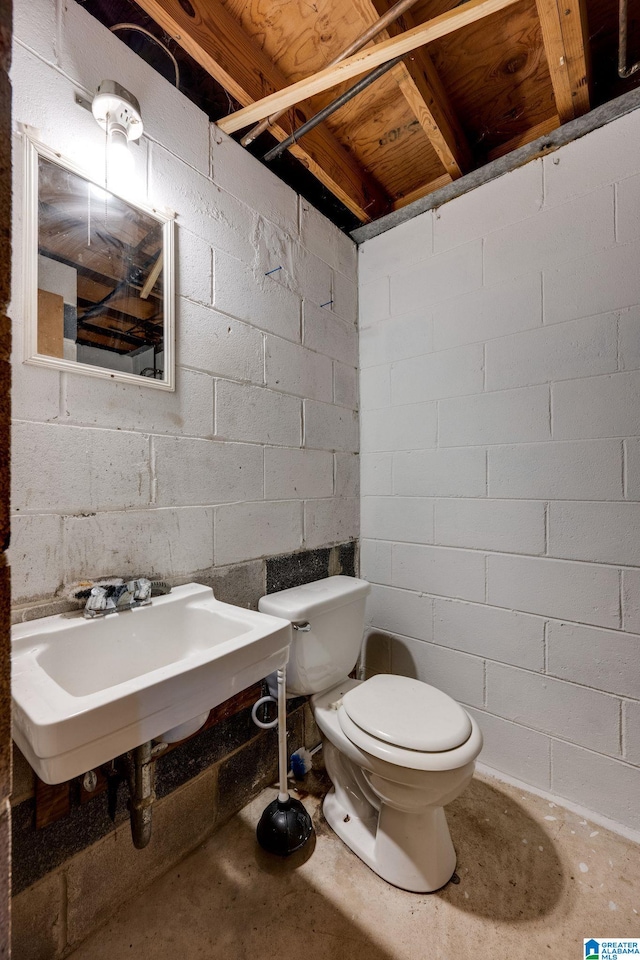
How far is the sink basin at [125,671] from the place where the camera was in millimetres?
683

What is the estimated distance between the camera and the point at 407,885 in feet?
3.91

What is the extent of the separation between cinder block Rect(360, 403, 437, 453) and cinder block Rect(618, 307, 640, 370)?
0.67 m

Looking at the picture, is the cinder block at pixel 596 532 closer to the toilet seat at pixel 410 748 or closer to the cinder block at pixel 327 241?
the toilet seat at pixel 410 748

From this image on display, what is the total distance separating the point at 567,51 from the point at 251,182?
1062 mm

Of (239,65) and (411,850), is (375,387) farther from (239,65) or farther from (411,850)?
(411,850)

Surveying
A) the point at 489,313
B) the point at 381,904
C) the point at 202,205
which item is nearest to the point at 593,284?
the point at 489,313

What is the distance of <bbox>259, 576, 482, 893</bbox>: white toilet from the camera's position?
1.13 meters

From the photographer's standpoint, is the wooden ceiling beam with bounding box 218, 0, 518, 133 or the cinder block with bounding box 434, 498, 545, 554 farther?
the cinder block with bounding box 434, 498, 545, 554

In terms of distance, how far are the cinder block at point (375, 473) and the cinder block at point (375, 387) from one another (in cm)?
24

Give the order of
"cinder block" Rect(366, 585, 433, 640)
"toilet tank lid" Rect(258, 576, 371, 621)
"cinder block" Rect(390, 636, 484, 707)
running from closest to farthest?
"toilet tank lid" Rect(258, 576, 371, 621)
"cinder block" Rect(390, 636, 484, 707)
"cinder block" Rect(366, 585, 433, 640)

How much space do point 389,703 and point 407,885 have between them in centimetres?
47

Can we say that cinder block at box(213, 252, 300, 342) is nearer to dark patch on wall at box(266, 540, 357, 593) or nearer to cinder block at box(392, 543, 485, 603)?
dark patch on wall at box(266, 540, 357, 593)

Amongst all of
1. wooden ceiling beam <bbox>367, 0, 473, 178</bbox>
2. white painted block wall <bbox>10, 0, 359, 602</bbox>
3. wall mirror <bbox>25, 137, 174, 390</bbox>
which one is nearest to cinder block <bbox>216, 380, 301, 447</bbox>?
white painted block wall <bbox>10, 0, 359, 602</bbox>

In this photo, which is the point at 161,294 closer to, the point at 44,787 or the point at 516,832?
the point at 44,787
